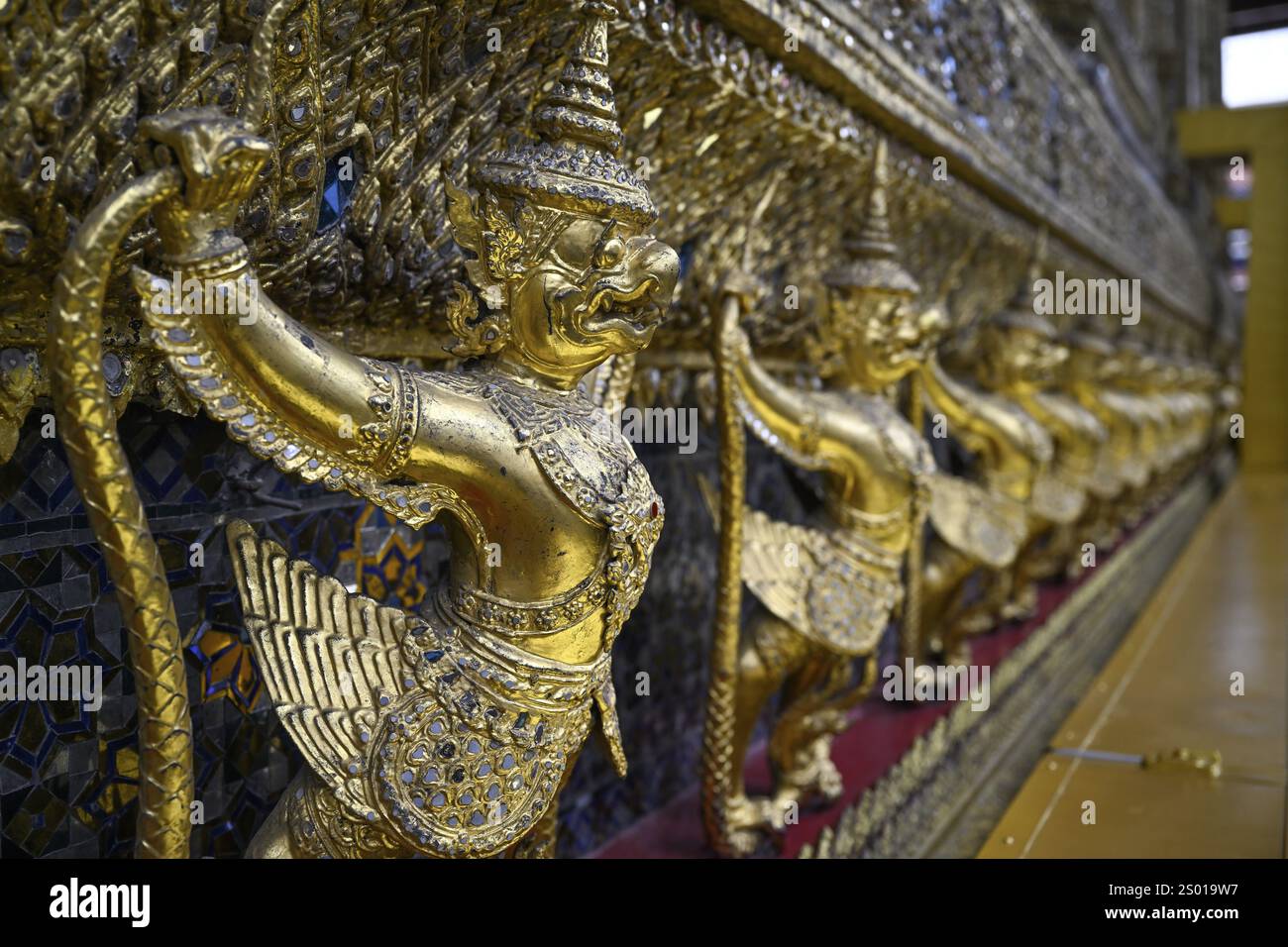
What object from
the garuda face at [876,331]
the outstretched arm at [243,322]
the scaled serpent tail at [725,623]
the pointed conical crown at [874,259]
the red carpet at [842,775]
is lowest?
the red carpet at [842,775]

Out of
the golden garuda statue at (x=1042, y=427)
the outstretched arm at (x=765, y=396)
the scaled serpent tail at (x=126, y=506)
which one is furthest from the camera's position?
the golden garuda statue at (x=1042, y=427)

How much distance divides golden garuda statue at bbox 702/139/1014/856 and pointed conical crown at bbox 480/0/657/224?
0.57 metres

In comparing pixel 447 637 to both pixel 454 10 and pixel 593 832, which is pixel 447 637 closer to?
pixel 454 10

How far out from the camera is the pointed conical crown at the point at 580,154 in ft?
2.92

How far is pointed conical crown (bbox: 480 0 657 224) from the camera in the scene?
890 mm

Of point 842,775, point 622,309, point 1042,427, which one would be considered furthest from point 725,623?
point 1042,427

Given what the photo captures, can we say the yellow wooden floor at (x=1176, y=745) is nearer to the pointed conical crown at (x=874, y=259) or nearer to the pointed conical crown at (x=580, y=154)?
the pointed conical crown at (x=874, y=259)

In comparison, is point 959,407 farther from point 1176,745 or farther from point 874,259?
point 874,259

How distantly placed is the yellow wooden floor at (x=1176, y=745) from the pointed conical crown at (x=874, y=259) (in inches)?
28.9

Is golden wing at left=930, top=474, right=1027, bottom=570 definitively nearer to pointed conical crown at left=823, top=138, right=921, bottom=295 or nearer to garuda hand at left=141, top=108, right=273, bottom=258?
pointed conical crown at left=823, top=138, right=921, bottom=295

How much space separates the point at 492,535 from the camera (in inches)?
35.7

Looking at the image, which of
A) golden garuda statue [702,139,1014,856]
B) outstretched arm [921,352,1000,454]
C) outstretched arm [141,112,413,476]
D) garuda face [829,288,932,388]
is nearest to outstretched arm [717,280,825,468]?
golden garuda statue [702,139,1014,856]

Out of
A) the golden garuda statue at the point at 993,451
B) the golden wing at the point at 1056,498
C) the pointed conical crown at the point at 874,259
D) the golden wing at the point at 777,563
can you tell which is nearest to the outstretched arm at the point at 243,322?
the golden wing at the point at 777,563

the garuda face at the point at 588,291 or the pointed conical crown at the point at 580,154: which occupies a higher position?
the pointed conical crown at the point at 580,154
